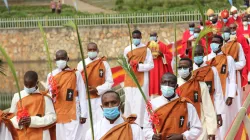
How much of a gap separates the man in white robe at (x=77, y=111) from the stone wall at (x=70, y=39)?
22.7 metres

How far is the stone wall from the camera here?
3434cm

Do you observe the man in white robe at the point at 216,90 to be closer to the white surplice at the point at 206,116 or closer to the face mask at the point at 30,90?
the white surplice at the point at 206,116

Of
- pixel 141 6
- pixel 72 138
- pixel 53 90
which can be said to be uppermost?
pixel 141 6

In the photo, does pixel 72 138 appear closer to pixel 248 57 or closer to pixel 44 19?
pixel 248 57

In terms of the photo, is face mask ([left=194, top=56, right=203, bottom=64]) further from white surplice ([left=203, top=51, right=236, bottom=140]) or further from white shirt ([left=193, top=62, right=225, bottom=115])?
white surplice ([left=203, top=51, right=236, bottom=140])

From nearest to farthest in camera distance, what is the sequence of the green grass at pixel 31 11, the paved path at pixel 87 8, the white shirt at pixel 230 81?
the white shirt at pixel 230 81 < the green grass at pixel 31 11 < the paved path at pixel 87 8

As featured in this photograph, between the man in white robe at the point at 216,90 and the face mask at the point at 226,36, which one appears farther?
the face mask at the point at 226,36

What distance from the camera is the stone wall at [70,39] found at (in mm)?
34344

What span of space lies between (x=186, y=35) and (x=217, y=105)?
10.4 m

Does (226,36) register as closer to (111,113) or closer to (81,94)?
(81,94)

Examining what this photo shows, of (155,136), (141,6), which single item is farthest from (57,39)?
(155,136)

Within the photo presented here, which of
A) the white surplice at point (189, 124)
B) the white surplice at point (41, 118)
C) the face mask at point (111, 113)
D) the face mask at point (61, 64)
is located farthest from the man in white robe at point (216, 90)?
the face mask at point (111, 113)

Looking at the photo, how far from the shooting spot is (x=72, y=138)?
10.8 meters

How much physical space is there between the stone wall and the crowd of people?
18562 mm
